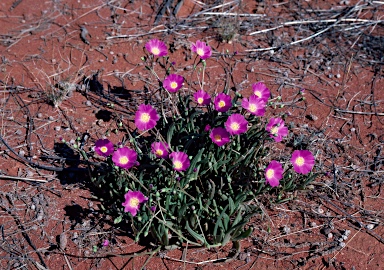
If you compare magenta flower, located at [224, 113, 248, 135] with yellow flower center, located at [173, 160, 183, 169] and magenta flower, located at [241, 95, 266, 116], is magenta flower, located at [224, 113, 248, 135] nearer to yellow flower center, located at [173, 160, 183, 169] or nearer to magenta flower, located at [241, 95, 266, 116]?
magenta flower, located at [241, 95, 266, 116]

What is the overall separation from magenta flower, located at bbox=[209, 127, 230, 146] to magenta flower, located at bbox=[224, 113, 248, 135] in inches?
1.4

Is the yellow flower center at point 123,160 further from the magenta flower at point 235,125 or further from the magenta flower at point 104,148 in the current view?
the magenta flower at point 235,125

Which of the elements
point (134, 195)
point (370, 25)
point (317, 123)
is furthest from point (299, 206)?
point (370, 25)

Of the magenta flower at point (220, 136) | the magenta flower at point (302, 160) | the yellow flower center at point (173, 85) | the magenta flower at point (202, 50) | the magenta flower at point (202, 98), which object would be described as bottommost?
the magenta flower at point (302, 160)

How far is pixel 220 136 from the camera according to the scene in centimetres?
278

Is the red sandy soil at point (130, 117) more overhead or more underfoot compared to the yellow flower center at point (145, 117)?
more underfoot

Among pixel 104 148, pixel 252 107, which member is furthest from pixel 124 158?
pixel 252 107

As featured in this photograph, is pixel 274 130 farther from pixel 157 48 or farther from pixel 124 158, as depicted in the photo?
pixel 157 48

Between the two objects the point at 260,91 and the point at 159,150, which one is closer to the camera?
the point at 159,150

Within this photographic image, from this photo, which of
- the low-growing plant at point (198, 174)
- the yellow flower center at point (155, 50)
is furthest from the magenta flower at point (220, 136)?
the yellow flower center at point (155, 50)

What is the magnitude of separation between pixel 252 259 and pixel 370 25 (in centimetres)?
290

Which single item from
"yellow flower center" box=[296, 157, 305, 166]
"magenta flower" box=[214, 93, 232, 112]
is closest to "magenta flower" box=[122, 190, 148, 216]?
"magenta flower" box=[214, 93, 232, 112]

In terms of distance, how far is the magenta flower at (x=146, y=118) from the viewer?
279 cm

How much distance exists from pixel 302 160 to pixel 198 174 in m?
0.66
